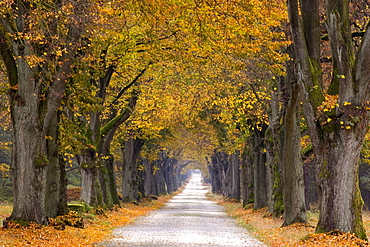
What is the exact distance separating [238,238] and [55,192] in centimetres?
666

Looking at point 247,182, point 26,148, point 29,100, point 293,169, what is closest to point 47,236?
point 26,148

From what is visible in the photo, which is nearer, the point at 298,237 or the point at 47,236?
the point at 47,236

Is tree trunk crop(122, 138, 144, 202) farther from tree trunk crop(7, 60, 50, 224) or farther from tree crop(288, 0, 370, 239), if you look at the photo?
tree crop(288, 0, 370, 239)

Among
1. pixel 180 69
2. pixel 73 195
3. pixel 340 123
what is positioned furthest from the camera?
pixel 73 195

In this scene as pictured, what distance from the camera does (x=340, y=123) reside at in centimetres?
1461

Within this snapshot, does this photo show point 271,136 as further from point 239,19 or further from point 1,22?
point 1,22

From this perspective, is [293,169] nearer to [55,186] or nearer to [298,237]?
[298,237]

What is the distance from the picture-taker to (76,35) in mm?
15406

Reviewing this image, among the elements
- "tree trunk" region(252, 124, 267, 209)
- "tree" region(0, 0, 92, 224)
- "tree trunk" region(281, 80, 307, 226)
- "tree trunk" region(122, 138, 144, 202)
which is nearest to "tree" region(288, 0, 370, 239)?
"tree trunk" region(281, 80, 307, 226)

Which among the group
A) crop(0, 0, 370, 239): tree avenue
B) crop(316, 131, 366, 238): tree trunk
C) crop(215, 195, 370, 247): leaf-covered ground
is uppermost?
crop(0, 0, 370, 239): tree avenue

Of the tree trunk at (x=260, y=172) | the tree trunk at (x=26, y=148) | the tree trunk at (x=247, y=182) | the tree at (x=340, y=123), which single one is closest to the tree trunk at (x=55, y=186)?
the tree trunk at (x=26, y=148)

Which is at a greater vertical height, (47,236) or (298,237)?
(47,236)

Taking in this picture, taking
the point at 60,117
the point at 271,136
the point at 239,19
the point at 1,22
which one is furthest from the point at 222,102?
the point at 1,22

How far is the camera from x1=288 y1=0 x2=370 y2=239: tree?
14602 millimetres
